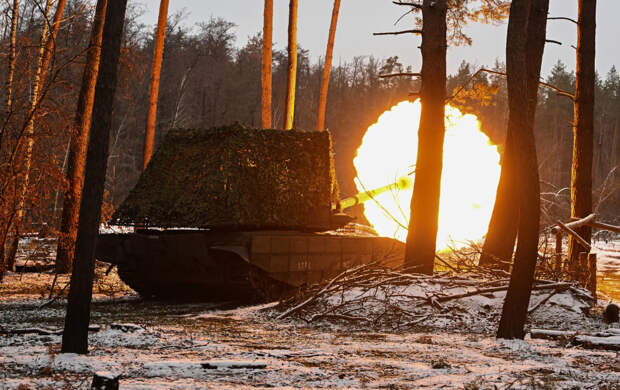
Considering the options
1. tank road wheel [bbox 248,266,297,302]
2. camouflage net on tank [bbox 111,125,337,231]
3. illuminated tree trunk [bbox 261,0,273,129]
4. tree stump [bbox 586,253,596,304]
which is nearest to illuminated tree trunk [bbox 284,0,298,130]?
illuminated tree trunk [bbox 261,0,273,129]

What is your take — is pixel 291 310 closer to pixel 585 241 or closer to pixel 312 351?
pixel 312 351

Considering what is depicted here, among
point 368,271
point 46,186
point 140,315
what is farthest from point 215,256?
point 46,186

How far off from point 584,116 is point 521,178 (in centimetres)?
721

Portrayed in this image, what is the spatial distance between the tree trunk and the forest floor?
0.26 metres

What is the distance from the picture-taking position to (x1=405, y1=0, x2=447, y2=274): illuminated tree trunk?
1086 centimetres

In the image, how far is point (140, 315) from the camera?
31.7 ft

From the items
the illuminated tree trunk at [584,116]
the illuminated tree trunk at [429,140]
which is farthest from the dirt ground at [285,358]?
the illuminated tree trunk at [584,116]

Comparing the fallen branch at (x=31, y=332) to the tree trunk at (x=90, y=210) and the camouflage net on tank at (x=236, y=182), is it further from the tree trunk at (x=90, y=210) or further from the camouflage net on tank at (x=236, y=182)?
the camouflage net on tank at (x=236, y=182)

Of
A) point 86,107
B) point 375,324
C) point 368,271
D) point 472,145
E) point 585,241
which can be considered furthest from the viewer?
point 86,107

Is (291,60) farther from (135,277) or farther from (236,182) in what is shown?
(135,277)

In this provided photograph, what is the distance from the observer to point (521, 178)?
23.9 ft

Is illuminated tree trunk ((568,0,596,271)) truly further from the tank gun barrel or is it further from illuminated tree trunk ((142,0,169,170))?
A: illuminated tree trunk ((142,0,169,170))

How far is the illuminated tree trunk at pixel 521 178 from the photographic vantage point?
7.24 meters

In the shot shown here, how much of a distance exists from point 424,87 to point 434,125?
667 mm
